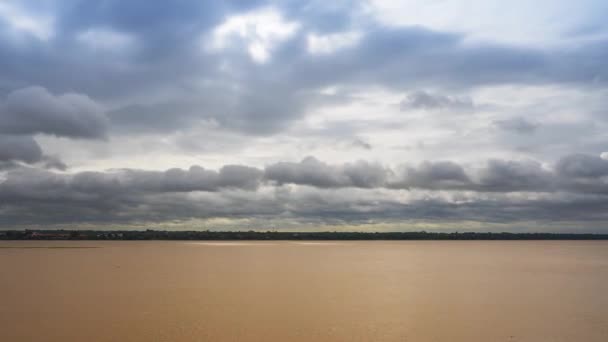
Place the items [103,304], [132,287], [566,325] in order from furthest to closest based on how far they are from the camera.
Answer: [132,287] → [103,304] → [566,325]

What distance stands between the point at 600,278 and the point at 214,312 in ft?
92.9

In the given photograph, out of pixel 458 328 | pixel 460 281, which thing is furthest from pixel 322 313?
pixel 460 281

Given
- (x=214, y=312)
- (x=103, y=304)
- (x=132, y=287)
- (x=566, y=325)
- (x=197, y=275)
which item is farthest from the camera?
(x=197, y=275)

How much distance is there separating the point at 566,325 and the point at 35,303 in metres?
20.6

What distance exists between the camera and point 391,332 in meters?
16.4

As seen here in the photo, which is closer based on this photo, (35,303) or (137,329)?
(137,329)

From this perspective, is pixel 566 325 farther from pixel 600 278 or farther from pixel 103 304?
pixel 600 278

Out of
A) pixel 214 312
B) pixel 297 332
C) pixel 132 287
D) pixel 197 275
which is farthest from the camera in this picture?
pixel 197 275

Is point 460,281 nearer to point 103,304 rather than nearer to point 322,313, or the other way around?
point 322,313

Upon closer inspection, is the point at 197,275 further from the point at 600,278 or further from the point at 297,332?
the point at 600,278

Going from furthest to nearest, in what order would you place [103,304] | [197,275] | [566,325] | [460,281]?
[197,275], [460,281], [103,304], [566,325]

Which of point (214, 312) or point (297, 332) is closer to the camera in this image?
point (297, 332)

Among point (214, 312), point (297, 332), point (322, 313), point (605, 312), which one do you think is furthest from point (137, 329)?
point (605, 312)

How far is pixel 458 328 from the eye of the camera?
55.7 feet
